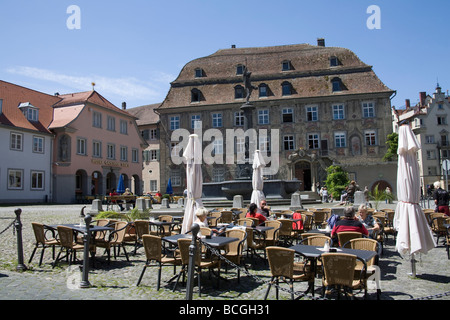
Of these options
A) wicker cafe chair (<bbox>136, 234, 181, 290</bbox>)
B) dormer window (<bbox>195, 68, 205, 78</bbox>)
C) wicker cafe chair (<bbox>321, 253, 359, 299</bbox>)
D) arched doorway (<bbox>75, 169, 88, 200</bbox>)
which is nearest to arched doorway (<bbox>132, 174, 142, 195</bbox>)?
arched doorway (<bbox>75, 169, 88, 200</bbox>)

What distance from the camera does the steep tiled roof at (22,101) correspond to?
30.8 metres

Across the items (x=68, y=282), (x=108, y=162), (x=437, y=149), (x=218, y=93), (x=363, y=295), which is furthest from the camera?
(x=437, y=149)

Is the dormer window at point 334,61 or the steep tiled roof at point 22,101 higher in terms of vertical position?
the dormer window at point 334,61

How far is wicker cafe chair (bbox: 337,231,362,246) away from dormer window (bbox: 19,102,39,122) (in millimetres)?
32283

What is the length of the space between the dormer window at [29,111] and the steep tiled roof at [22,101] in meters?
0.30

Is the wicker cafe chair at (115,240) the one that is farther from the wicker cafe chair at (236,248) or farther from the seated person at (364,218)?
the seated person at (364,218)

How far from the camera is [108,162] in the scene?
3791cm

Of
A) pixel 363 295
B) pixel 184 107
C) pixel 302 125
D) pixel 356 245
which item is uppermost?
pixel 184 107

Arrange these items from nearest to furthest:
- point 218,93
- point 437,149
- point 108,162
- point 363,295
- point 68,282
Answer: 1. point 363,295
2. point 68,282
3. point 108,162
4. point 218,93
5. point 437,149

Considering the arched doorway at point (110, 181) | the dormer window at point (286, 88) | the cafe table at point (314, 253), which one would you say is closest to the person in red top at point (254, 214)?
the cafe table at point (314, 253)

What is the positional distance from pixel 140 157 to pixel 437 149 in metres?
39.8

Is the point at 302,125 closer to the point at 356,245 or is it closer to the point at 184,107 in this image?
the point at 184,107

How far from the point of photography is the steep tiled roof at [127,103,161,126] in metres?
49.9
